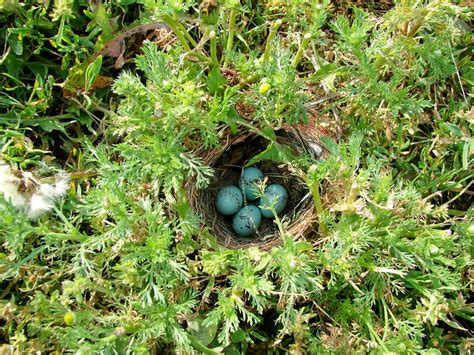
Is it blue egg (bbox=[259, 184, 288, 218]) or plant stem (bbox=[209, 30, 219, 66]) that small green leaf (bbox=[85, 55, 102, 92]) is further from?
blue egg (bbox=[259, 184, 288, 218])

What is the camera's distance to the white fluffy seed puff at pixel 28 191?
237cm

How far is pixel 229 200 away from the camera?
261 centimetres

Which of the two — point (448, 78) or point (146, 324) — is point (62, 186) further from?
point (448, 78)

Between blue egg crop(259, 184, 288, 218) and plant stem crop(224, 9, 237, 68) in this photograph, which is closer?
plant stem crop(224, 9, 237, 68)

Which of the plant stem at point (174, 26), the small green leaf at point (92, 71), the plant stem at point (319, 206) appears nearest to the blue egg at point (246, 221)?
the plant stem at point (319, 206)

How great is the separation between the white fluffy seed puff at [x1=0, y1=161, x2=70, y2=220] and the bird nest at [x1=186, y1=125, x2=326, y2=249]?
58cm

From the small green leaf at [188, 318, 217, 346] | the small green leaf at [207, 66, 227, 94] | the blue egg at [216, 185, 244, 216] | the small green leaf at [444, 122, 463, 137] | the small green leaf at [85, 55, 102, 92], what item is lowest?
the small green leaf at [188, 318, 217, 346]

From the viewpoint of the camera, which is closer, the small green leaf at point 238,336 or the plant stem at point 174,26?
the plant stem at point 174,26

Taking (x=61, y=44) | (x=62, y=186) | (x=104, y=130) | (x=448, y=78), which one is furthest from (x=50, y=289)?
(x=448, y=78)

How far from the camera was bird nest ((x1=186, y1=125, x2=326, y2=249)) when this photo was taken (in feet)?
→ 8.17

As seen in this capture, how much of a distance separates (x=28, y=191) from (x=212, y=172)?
0.77m

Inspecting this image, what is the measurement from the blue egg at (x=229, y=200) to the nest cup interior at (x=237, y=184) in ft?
0.16

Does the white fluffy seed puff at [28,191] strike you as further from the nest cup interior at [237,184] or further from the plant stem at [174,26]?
the plant stem at [174,26]

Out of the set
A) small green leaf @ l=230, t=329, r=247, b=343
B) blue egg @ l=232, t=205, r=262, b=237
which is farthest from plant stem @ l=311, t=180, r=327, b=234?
small green leaf @ l=230, t=329, r=247, b=343
